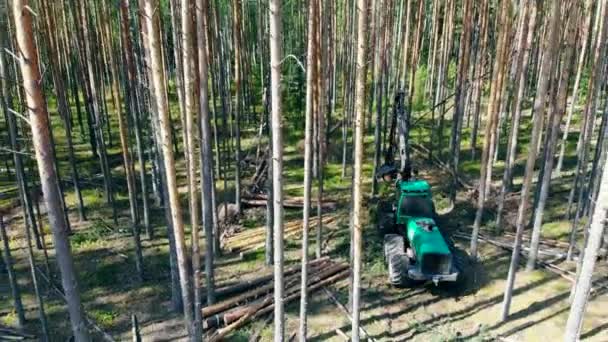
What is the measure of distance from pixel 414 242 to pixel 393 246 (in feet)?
2.01

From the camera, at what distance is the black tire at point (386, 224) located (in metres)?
12.6

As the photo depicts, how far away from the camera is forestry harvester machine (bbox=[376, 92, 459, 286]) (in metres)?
10.2

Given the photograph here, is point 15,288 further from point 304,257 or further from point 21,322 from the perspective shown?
point 304,257

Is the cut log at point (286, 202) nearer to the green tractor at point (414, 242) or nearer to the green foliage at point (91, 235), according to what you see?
the green tractor at point (414, 242)

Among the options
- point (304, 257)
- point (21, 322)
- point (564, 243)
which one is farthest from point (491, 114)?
point (21, 322)

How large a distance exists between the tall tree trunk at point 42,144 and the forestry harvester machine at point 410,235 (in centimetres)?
686

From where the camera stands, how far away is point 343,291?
1112cm

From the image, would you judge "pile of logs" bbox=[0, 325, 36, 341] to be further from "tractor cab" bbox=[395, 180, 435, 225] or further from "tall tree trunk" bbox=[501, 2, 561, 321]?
"tall tree trunk" bbox=[501, 2, 561, 321]

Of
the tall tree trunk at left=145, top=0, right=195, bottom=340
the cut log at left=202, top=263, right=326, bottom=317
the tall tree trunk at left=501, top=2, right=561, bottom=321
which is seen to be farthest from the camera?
the cut log at left=202, top=263, right=326, bottom=317

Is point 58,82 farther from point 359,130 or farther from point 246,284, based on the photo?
point 359,130

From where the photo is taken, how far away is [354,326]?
7777 millimetres

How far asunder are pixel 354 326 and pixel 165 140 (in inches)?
169

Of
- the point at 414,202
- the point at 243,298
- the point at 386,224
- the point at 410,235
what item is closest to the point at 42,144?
the point at 243,298

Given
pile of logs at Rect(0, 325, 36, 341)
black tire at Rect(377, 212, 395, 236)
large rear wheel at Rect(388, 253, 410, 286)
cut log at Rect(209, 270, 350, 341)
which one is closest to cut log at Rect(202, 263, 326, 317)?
cut log at Rect(209, 270, 350, 341)
